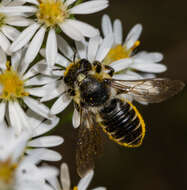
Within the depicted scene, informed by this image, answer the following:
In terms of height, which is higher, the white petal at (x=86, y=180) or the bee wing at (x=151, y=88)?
the bee wing at (x=151, y=88)

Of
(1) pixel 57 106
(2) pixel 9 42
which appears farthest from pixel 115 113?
(2) pixel 9 42

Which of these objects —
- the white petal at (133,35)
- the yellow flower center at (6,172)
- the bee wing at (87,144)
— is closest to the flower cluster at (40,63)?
the bee wing at (87,144)

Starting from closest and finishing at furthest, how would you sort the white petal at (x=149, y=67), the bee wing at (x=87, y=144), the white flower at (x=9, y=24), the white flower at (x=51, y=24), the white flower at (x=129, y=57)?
1. the bee wing at (x=87, y=144)
2. the white flower at (x=51, y=24)
3. the white flower at (x=9, y=24)
4. the white flower at (x=129, y=57)
5. the white petal at (x=149, y=67)

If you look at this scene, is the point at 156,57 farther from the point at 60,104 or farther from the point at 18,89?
the point at 18,89

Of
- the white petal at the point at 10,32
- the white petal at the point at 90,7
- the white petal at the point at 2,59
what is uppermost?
the white petal at the point at 90,7

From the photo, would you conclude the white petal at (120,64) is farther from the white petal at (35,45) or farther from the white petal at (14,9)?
the white petal at (14,9)

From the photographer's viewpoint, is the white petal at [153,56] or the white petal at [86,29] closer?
the white petal at [86,29]

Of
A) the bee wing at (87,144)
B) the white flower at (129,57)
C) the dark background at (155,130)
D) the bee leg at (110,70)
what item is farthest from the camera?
the dark background at (155,130)

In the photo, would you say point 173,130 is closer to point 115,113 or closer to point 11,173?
point 115,113
